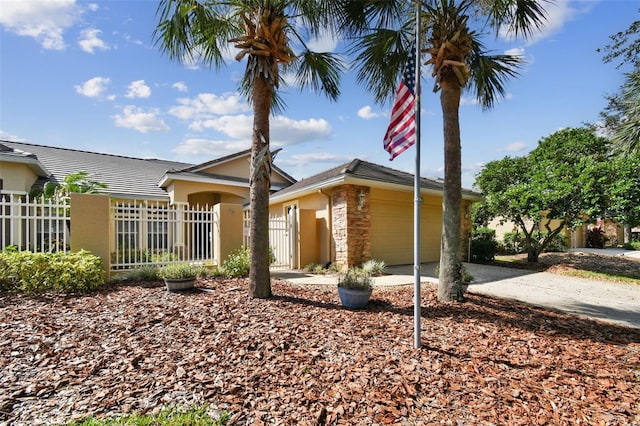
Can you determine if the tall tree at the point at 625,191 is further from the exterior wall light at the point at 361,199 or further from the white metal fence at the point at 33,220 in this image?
the white metal fence at the point at 33,220

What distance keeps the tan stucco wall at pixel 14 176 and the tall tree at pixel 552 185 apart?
1850cm

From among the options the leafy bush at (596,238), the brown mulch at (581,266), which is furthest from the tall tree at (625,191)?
the leafy bush at (596,238)

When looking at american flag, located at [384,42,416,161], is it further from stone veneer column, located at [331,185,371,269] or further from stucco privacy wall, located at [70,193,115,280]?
stucco privacy wall, located at [70,193,115,280]

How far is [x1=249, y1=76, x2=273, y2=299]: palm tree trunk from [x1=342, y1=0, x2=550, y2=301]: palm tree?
2596mm

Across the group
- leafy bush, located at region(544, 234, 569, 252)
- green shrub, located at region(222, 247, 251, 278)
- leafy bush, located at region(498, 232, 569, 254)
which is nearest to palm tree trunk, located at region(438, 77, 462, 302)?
green shrub, located at region(222, 247, 251, 278)


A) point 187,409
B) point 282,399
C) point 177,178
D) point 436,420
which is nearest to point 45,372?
point 187,409

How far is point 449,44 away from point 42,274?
9206 mm

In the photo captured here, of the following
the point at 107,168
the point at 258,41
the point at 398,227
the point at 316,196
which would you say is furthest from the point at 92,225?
the point at 107,168

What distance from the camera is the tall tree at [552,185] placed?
1066 centimetres

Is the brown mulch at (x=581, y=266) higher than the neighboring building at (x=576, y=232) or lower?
lower

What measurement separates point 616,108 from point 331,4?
27.5m

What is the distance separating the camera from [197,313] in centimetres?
496

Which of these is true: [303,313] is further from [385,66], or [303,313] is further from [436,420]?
[385,66]

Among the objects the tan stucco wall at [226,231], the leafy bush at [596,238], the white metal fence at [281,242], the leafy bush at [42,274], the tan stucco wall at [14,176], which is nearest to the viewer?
the leafy bush at [42,274]
